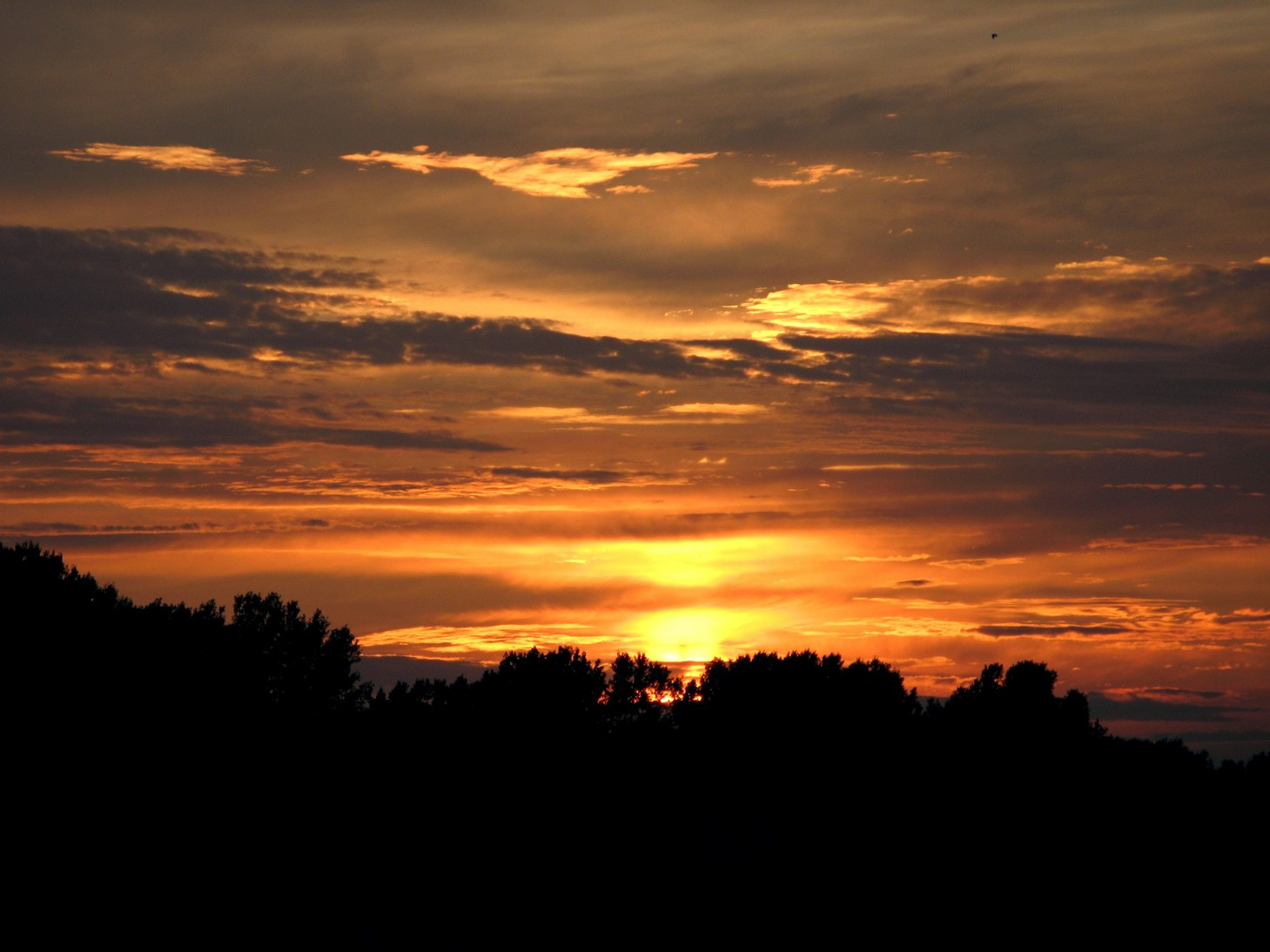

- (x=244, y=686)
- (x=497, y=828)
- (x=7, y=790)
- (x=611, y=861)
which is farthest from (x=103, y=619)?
(x=611, y=861)

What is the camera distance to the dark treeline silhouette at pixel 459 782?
2421 inches

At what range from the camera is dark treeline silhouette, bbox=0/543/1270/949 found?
6150 centimetres

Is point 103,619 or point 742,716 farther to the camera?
point 742,716

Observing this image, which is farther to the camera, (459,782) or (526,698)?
(526,698)

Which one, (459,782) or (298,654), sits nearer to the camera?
(459,782)

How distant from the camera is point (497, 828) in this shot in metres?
68.2

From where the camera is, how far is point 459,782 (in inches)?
2849

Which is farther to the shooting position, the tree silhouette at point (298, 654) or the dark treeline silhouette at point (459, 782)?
the tree silhouette at point (298, 654)

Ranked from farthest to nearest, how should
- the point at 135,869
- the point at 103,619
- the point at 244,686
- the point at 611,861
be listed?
the point at 244,686
the point at 103,619
the point at 611,861
the point at 135,869

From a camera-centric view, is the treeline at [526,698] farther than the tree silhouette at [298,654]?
No

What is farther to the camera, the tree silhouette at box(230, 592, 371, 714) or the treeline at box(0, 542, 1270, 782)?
the tree silhouette at box(230, 592, 371, 714)

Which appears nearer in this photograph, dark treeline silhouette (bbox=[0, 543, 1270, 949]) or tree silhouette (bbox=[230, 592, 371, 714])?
dark treeline silhouette (bbox=[0, 543, 1270, 949])

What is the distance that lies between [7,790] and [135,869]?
6521mm

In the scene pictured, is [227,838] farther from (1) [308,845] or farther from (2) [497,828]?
(2) [497,828]
